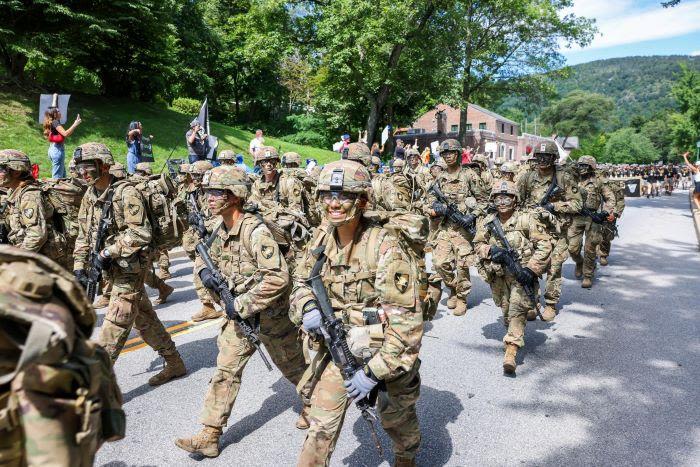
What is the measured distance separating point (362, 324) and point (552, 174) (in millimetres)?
5940

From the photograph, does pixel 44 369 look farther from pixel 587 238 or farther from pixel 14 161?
pixel 587 238

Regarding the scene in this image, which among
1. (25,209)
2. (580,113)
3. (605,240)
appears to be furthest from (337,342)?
(580,113)

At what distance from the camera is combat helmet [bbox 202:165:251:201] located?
378 centimetres

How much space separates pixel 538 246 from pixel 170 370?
410 centimetres

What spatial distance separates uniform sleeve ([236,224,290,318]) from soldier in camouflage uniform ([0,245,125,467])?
1.93m

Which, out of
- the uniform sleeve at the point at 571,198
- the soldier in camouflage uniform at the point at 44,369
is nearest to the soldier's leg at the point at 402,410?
the soldier in camouflage uniform at the point at 44,369

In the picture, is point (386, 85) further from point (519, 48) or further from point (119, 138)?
point (119, 138)

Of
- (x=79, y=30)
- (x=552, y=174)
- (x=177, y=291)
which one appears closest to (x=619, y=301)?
(x=552, y=174)

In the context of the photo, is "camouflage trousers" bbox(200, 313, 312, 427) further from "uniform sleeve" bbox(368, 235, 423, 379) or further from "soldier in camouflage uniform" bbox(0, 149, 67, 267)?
"soldier in camouflage uniform" bbox(0, 149, 67, 267)

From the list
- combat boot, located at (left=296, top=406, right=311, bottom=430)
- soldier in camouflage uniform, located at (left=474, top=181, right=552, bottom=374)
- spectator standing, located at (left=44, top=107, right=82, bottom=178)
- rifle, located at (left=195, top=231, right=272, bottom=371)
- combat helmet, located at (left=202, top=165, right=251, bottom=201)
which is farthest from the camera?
spectator standing, located at (left=44, top=107, right=82, bottom=178)

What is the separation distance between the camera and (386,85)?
30.8m

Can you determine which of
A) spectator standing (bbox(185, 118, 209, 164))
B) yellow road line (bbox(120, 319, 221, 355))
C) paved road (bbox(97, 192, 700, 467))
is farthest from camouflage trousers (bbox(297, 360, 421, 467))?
spectator standing (bbox(185, 118, 209, 164))

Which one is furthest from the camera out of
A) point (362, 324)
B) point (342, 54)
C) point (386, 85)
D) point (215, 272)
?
point (386, 85)

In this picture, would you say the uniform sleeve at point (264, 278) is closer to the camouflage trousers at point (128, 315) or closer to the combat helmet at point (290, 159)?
the camouflage trousers at point (128, 315)
